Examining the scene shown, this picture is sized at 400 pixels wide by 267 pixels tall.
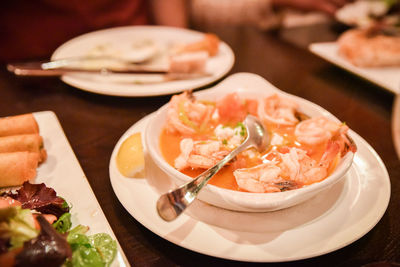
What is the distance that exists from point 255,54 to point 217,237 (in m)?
2.15

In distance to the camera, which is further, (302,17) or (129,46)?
(302,17)

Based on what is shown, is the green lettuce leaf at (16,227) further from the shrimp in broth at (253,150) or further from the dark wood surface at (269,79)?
the shrimp in broth at (253,150)

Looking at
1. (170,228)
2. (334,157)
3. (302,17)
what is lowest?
(302,17)

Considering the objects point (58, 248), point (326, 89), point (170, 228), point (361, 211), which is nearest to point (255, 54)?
point (326, 89)

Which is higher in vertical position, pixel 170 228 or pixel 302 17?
pixel 170 228

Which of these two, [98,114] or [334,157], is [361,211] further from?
[98,114]

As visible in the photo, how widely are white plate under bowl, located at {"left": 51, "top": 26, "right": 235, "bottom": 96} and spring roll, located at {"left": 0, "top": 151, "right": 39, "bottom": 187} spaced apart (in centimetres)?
84

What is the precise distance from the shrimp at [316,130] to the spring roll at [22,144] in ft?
3.85

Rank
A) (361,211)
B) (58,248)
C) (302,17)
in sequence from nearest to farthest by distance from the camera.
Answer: (58,248) < (361,211) < (302,17)

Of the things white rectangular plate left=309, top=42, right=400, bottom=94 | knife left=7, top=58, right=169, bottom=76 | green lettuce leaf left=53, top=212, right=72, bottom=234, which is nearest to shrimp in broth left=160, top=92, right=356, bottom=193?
green lettuce leaf left=53, top=212, right=72, bottom=234

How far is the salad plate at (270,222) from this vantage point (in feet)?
3.61

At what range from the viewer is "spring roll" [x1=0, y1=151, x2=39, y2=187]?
1.35 metres

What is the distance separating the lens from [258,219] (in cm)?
123

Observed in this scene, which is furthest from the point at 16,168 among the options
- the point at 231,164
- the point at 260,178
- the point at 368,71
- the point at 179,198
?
the point at 368,71
